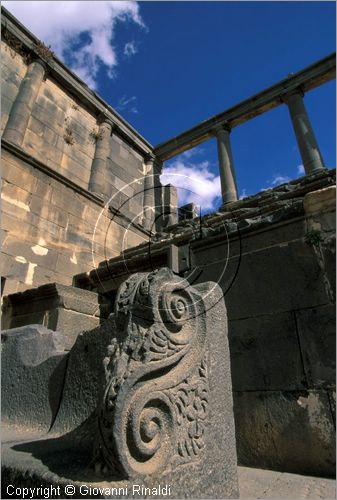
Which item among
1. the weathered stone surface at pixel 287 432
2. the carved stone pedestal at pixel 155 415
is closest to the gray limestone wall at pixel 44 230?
the carved stone pedestal at pixel 155 415

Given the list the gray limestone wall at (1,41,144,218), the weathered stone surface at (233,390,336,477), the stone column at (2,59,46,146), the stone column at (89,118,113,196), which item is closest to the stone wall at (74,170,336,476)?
the weathered stone surface at (233,390,336,477)

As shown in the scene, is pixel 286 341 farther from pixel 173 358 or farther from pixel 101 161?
pixel 101 161

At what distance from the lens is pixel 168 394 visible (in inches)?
56.4

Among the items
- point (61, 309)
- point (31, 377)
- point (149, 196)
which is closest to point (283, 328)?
point (31, 377)

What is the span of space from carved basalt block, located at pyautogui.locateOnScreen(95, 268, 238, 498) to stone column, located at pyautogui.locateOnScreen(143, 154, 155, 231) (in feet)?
26.7

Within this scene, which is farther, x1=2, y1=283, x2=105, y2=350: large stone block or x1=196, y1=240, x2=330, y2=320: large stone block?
x1=2, y1=283, x2=105, y2=350: large stone block

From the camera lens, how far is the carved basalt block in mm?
1254

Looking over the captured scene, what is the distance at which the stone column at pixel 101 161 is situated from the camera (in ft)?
27.6

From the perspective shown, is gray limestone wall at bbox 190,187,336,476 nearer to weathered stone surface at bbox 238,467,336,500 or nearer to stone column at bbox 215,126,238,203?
weathered stone surface at bbox 238,467,336,500

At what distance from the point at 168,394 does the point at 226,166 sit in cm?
1038

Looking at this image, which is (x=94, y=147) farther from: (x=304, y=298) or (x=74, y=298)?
(x=304, y=298)

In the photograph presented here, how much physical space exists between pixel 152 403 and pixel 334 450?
61.9 inches

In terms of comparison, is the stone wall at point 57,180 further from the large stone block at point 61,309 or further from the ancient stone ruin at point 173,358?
the large stone block at point 61,309

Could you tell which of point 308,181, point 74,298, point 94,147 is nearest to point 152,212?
point 94,147
